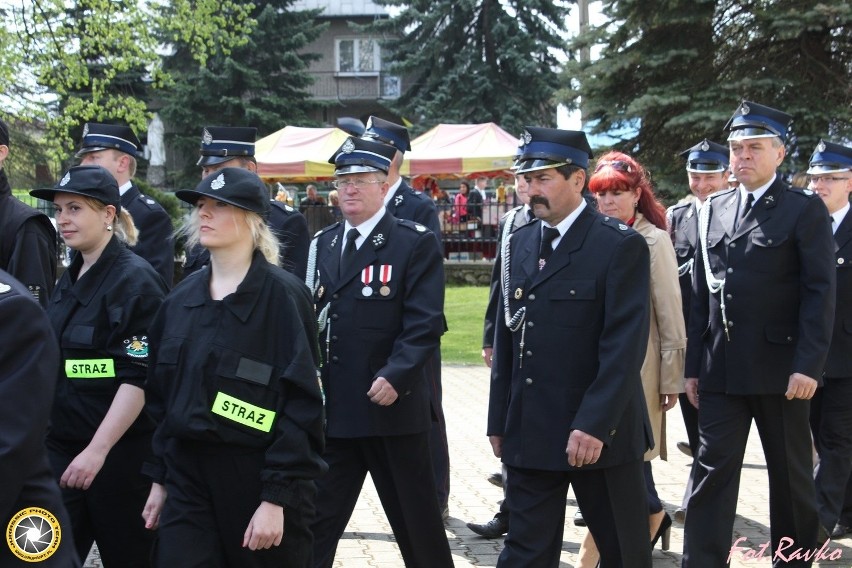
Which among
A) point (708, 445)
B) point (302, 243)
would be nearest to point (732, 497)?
point (708, 445)

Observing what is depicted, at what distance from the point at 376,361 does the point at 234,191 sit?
1476 millimetres

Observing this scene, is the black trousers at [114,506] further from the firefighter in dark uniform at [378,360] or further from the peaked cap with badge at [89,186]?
the peaked cap with badge at [89,186]

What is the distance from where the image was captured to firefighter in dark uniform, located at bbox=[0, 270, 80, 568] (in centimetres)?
267

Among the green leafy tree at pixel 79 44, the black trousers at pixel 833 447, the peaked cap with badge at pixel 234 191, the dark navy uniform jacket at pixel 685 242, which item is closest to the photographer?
the peaked cap with badge at pixel 234 191

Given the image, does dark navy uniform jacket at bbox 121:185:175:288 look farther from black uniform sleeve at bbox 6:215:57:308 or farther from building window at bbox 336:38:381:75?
building window at bbox 336:38:381:75

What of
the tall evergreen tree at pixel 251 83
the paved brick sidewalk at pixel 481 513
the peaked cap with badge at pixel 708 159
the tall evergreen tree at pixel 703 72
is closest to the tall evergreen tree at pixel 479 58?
the tall evergreen tree at pixel 251 83

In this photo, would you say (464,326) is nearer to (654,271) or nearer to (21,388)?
(654,271)

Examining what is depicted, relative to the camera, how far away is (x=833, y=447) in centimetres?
677

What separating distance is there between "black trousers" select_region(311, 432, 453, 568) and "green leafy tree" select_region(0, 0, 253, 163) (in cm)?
1276

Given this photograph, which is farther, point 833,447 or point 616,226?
point 833,447

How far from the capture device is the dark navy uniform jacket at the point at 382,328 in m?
5.16

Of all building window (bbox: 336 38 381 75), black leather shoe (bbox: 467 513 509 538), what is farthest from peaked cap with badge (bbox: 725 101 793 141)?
building window (bbox: 336 38 381 75)

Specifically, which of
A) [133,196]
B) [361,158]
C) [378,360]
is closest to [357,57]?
[133,196]

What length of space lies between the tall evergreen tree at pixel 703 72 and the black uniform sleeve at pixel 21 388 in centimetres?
1784
